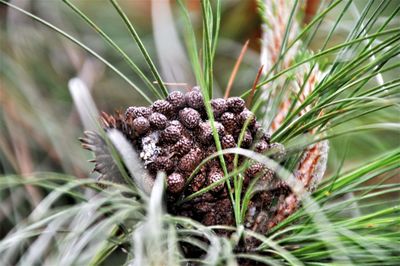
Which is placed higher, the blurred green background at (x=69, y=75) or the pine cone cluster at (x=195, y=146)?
the blurred green background at (x=69, y=75)

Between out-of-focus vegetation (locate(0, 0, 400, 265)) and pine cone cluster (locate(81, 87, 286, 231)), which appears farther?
out-of-focus vegetation (locate(0, 0, 400, 265))

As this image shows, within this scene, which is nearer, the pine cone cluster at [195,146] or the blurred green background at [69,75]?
the pine cone cluster at [195,146]

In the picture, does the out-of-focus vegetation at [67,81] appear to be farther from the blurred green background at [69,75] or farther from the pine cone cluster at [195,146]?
the pine cone cluster at [195,146]

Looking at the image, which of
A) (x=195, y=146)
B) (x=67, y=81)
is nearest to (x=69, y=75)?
(x=67, y=81)

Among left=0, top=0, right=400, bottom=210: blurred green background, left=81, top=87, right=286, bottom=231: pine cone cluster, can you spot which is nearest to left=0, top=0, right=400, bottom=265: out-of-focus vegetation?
left=0, top=0, right=400, bottom=210: blurred green background

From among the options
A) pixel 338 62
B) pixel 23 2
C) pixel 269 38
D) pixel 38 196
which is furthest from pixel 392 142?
pixel 23 2

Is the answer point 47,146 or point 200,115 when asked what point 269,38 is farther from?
point 47,146

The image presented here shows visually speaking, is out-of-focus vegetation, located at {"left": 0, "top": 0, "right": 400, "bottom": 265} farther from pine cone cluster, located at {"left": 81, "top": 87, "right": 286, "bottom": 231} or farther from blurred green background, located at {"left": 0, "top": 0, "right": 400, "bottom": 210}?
pine cone cluster, located at {"left": 81, "top": 87, "right": 286, "bottom": 231}

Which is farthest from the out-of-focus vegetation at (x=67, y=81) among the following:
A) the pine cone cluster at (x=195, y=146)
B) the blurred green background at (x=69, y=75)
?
the pine cone cluster at (x=195, y=146)

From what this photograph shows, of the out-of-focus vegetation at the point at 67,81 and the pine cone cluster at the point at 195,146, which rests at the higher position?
the out-of-focus vegetation at the point at 67,81
